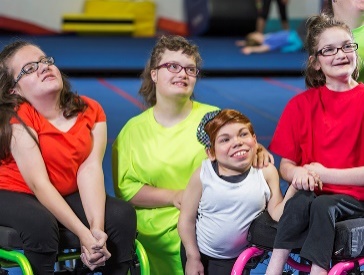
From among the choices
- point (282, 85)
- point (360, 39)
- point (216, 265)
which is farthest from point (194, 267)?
point (282, 85)

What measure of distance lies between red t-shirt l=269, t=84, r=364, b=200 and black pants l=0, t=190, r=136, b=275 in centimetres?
66

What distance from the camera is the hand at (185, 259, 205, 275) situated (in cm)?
362

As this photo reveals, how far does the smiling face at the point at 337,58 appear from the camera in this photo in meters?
3.56

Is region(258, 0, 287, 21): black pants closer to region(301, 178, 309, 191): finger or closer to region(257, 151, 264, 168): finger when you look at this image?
region(257, 151, 264, 168): finger

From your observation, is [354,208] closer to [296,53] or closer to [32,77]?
[32,77]

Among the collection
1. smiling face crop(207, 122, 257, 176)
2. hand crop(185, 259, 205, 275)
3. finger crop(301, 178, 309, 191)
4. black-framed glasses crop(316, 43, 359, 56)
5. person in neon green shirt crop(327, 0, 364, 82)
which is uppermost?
person in neon green shirt crop(327, 0, 364, 82)

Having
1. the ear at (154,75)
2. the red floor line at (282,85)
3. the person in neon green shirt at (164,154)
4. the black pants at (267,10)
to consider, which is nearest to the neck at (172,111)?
the person in neon green shirt at (164,154)

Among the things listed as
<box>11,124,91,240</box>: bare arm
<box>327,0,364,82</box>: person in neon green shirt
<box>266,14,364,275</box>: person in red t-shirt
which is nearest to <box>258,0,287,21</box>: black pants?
<box>327,0,364,82</box>: person in neon green shirt

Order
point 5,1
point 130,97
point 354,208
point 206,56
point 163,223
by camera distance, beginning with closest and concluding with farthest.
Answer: point 354,208, point 163,223, point 130,97, point 206,56, point 5,1

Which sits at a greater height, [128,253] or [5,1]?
[5,1]

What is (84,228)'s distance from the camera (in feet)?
11.6

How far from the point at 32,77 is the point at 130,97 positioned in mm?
5062

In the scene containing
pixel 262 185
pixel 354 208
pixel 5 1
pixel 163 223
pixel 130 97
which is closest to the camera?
pixel 354 208

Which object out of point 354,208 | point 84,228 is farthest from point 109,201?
point 354,208
